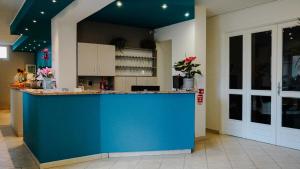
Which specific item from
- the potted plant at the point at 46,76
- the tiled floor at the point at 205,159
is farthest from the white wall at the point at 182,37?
the potted plant at the point at 46,76

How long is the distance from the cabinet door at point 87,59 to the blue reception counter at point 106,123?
1.90 m

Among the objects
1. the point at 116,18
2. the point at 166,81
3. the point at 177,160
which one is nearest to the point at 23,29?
the point at 116,18

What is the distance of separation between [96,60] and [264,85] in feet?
13.2

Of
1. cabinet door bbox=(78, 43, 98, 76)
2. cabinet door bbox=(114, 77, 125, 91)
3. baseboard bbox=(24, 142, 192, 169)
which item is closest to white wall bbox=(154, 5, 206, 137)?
baseboard bbox=(24, 142, 192, 169)

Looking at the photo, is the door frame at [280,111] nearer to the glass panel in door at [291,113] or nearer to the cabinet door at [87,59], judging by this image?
the glass panel in door at [291,113]

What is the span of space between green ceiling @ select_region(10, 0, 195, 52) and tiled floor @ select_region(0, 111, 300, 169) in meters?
2.80

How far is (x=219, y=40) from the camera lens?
6.68 meters

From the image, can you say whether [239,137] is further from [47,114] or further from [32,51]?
[32,51]

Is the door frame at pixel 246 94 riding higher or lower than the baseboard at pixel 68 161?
higher

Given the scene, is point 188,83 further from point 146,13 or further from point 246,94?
point 146,13

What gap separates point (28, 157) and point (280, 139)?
485cm

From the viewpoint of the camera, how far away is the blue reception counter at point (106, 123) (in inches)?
159

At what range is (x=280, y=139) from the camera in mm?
5438

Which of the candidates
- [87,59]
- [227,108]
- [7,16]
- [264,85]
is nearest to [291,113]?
[264,85]
